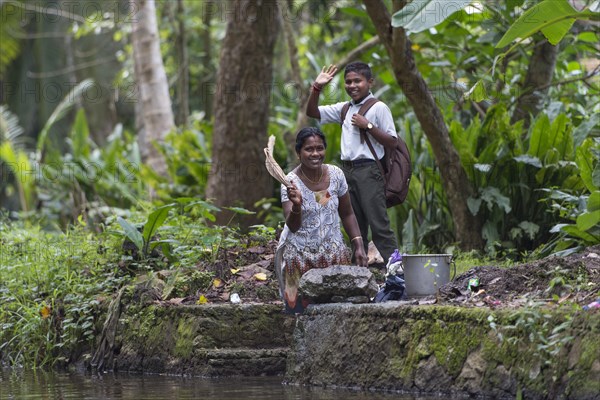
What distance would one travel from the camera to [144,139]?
1708 centimetres

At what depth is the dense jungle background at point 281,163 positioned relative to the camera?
9.07 meters

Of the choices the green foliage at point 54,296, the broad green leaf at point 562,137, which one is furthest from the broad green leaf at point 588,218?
the green foliage at point 54,296

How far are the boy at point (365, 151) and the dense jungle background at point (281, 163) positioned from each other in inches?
30.1

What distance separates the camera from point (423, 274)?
23.7 feet

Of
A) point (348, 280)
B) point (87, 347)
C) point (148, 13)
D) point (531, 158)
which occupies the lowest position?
point (87, 347)

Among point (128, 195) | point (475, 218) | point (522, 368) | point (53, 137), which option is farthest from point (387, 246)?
point (53, 137)

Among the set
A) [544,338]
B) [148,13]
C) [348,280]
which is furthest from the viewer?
[148,13]

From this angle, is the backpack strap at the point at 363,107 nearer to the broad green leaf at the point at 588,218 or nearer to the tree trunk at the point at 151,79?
the broad green leaf at the point at 588,218

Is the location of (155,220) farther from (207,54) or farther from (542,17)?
(207,54)

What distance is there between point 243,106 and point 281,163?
1450mm

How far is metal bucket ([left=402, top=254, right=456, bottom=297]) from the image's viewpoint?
7.23 m

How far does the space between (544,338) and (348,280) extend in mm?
2006

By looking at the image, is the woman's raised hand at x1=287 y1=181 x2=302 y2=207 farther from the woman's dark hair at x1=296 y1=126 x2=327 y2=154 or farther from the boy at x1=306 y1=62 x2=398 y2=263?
the boy at x1=306 y1=62 x2=398 y2=263

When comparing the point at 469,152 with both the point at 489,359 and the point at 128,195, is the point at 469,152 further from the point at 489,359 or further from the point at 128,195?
the point at 128,195
